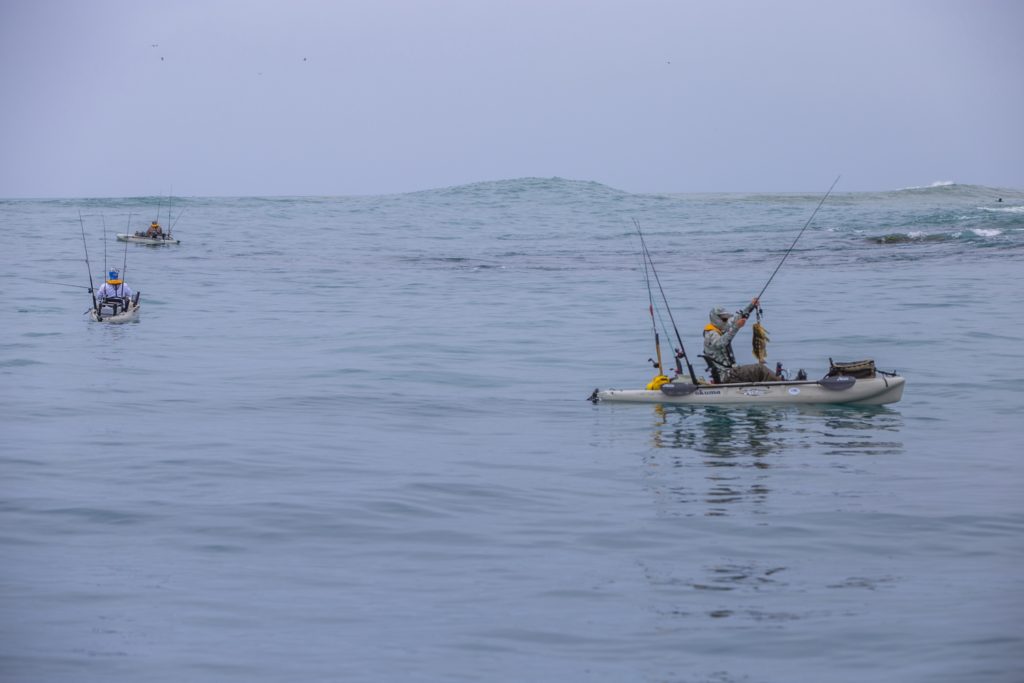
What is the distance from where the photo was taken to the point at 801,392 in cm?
1669

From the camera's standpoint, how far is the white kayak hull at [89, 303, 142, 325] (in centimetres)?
2670

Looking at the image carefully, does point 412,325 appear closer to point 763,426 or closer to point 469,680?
point 763,426

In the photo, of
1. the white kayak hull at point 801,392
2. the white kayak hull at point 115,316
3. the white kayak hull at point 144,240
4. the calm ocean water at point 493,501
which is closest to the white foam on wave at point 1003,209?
the calm ocean water at point 493,501

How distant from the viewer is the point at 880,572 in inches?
353

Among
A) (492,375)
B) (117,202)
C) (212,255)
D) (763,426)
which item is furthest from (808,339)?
(117,202)

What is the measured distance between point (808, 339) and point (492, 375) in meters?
7.56

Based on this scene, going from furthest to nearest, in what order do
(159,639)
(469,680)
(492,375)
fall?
(492,375), (159,639), (469,680)

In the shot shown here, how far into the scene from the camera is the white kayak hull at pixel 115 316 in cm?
2670

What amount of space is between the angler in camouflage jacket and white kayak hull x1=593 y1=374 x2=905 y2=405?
0.82 feet

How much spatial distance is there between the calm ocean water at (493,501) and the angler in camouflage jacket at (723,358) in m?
0.70

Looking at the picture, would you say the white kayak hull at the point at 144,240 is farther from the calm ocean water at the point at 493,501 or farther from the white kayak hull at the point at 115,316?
the white kayak hull at the point at 115,316

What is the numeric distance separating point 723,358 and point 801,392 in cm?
121

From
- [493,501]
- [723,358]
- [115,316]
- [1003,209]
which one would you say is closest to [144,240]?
[115,316]

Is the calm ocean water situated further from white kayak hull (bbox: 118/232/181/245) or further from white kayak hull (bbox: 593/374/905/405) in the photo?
white kayak hull (bbox: 118/232/181/245)
